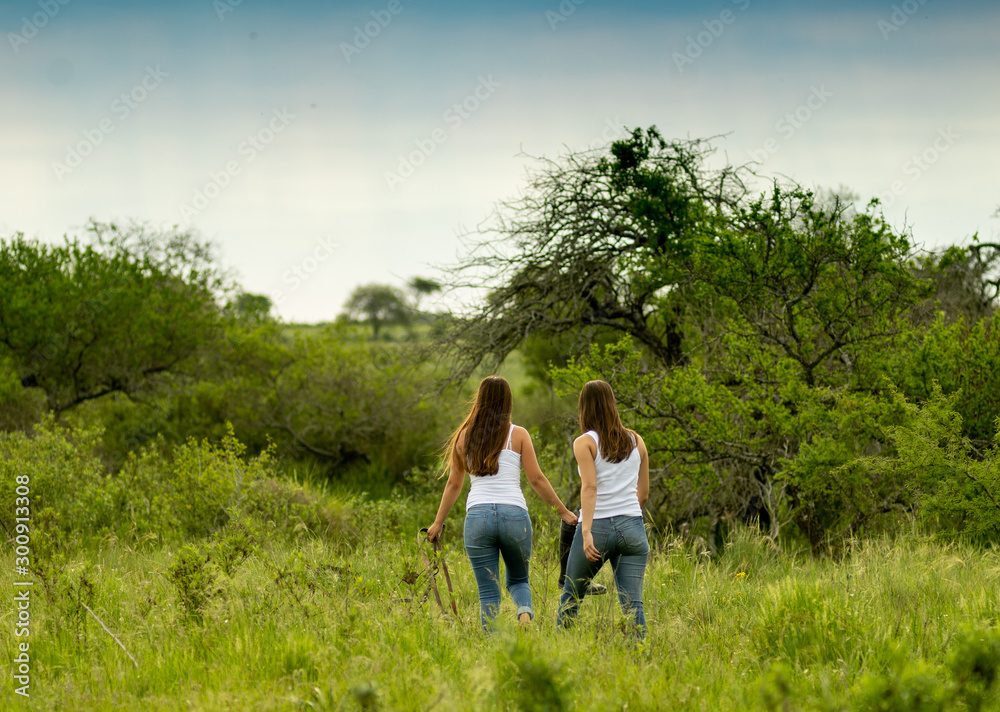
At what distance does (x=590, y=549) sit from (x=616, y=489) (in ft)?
1.25

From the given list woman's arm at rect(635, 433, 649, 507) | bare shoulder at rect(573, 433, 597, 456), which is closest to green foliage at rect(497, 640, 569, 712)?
bare shoulder at rect(573, 433, 597, 456)

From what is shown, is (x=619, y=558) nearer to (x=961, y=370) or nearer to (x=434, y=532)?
(x=434, y=532)

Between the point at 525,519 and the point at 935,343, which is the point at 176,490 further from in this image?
the point at 935,343

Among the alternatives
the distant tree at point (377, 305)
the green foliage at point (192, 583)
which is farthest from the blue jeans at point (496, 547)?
the distant tree at point (377, 305)

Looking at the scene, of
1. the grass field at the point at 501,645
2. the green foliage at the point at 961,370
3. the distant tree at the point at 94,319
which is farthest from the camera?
the distant tree at the point at 94,319

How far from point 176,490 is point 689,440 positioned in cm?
658

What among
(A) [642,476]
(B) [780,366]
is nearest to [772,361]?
(B) [780,366]

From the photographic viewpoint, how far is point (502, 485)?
4.70m

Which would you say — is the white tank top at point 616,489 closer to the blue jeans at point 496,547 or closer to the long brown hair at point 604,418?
the long brown hair at point 604,418

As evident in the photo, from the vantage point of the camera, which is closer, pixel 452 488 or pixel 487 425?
pixel 487 425

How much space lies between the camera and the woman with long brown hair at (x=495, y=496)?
4645mm

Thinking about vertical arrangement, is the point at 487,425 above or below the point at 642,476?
above

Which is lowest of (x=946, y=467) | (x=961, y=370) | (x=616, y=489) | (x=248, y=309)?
(x=946, y=467)

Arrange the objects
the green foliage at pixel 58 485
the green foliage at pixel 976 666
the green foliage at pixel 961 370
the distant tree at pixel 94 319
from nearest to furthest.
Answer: the green foliage at pixel 976 666 → the green foliage at pixel 961 370 → the green foliage at pixel 58 485 → the distant tree at pixel 94 319
